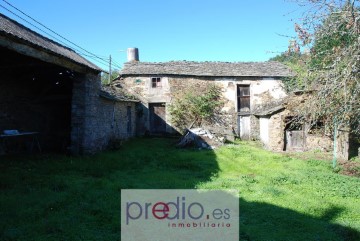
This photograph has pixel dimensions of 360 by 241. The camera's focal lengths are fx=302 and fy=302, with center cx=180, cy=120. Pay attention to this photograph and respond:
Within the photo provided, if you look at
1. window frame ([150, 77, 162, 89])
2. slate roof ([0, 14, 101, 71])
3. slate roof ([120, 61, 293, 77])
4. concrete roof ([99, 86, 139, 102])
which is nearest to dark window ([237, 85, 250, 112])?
slate roof ([120, 61, 293, 77])

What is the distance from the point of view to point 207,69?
20.3m

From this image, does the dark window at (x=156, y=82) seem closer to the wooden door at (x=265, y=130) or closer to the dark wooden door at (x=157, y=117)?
the dark wooden door at (x=157, y=117)

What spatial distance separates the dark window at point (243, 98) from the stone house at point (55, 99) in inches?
363

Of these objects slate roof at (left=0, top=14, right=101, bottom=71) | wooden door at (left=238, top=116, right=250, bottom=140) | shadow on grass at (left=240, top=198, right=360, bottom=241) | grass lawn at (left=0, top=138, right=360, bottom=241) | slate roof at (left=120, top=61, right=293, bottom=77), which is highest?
slate roof at (left=120, top=61, right=293, bottom=77)

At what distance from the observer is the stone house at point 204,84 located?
63.8 feet

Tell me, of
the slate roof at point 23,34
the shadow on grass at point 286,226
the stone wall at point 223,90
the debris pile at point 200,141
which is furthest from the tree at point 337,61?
the stone wall at point 223,90

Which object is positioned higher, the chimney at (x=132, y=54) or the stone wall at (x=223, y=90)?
the chimney at (x=132, y=54)

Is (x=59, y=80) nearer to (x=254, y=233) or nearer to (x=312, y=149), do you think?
(x=254, y=233)

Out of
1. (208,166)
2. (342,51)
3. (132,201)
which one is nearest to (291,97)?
(208,166)

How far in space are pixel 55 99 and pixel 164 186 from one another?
685 cm

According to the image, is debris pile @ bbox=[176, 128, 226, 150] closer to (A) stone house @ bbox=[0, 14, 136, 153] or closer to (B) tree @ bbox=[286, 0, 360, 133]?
(A) stone house @ bbox=[0, 14, 136, 153]

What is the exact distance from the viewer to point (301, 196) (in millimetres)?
7074

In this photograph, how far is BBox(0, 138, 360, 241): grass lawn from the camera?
16.1 feet

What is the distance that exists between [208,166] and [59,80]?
7.20 metres
